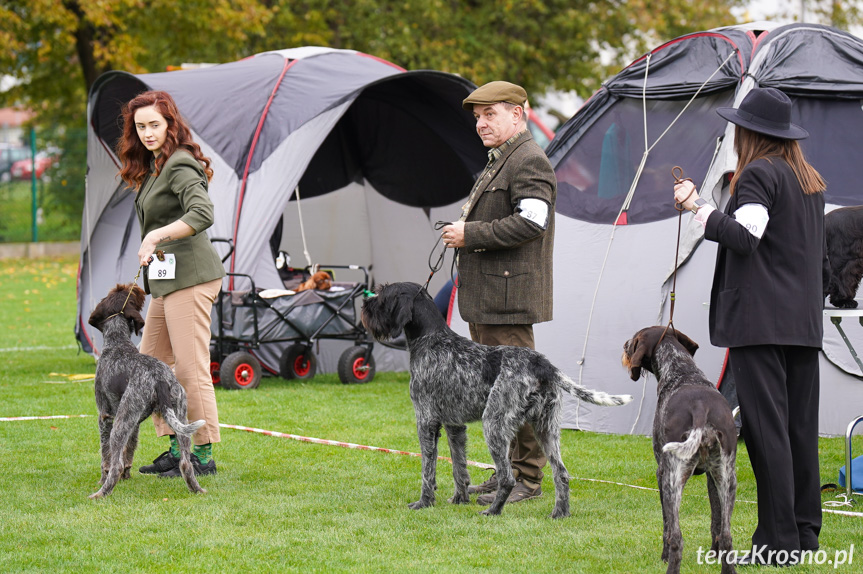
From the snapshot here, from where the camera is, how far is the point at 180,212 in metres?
A: 5.18

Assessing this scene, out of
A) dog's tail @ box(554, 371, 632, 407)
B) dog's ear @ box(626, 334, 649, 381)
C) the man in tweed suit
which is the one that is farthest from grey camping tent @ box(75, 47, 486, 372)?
dog's ear @ box(626, 334, 649, 381)

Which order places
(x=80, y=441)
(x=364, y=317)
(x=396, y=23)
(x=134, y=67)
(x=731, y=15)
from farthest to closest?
1. (x=731, y=15)
2. (x=396, y=23)
3. (x=134, y=67)
4. (x=80, y=441)
5. (x=364, y=317)

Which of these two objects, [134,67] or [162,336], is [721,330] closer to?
[162,336]

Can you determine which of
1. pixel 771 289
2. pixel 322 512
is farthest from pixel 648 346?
pixel 322 512

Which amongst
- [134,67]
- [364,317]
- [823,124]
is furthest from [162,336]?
[134,67]

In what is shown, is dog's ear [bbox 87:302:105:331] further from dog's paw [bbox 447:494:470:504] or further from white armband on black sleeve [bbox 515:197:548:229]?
white armband on black sleeve [bbox 515:197:548:229]

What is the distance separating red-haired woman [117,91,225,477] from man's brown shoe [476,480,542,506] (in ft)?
4.77

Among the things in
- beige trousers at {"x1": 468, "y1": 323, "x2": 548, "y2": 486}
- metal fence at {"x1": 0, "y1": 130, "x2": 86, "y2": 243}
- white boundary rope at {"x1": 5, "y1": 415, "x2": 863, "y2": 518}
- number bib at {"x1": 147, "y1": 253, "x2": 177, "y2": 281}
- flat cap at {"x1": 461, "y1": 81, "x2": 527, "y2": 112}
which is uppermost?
metal fence at {"x1": 0, "y1": 130, "x2": 86, "y2": 243}

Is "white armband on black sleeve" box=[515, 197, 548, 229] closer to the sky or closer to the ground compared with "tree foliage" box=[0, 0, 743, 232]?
closer to the ground

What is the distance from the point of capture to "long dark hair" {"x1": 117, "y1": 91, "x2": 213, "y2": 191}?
16.9ft

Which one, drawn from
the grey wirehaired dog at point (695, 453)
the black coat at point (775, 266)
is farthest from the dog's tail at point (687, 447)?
the black coat at point (775, 266)

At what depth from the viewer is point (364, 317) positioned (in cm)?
474

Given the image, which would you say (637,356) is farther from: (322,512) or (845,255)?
(845,255)

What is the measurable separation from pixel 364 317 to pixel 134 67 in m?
16.0
